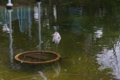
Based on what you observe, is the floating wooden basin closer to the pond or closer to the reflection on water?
the pond

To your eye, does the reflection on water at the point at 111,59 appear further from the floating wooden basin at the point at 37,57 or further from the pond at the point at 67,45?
the floating wooden basin at the point at 37,57

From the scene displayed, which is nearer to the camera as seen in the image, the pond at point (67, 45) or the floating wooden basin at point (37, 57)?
the pond at point (67, 45)

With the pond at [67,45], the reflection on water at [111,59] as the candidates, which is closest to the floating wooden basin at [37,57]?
the pond at [67,45]

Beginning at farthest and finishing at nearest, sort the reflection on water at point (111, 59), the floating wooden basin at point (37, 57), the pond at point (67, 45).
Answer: the floating wooden basin at point (37, 57) < the reflection on water at point (111, 59) < the pond at point (67, 45)

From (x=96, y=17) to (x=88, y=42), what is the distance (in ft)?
15.8

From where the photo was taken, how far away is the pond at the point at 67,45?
6043 millimetres

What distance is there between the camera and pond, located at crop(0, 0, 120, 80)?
6.04 metres

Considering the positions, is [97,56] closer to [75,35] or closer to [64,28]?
[75,35]

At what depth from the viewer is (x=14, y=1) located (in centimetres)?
1905

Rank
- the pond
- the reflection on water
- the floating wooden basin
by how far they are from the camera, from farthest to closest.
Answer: the floating wooden basin → the reflection on water → the pond

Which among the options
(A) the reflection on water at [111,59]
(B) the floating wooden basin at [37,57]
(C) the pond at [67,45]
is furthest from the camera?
(B) the floating wooden basin at [37,57]

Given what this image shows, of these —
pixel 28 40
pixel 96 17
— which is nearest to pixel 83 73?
pixel 28 40

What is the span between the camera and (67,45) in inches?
324

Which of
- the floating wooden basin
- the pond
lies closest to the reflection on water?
the pond
